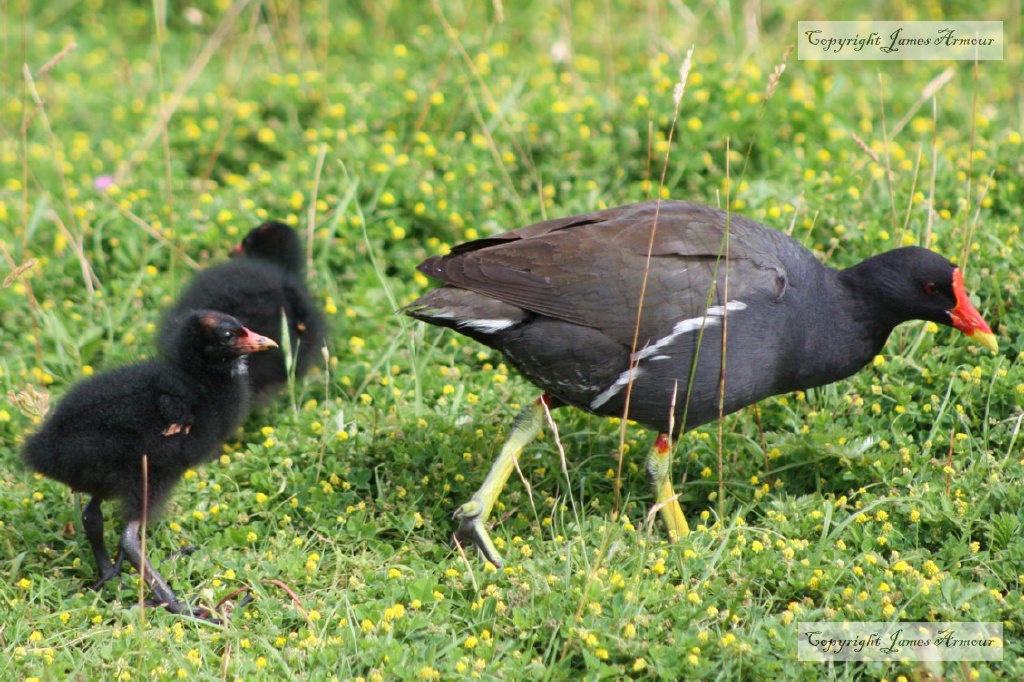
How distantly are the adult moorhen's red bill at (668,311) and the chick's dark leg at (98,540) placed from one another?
136cm

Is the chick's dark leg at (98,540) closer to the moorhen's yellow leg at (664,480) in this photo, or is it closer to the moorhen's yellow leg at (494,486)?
the moorhen's yellow leg at (494,486)

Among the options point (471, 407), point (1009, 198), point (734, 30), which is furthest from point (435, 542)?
point (734, 30)

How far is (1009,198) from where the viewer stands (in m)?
5.84

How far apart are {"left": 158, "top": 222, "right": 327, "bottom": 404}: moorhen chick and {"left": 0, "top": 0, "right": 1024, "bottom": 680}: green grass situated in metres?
0.16

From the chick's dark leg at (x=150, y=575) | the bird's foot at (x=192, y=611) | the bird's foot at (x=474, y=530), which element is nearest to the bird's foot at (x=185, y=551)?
the chick's dark leg at (x=150, y=575)

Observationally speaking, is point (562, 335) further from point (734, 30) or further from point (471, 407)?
point (734, 30)

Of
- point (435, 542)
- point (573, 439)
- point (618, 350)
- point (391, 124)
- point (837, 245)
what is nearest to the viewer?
point (618, 350)

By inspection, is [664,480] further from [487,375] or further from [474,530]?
[487,375]

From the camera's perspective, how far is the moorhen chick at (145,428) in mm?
4219

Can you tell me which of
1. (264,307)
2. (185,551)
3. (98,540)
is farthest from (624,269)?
(98,540)

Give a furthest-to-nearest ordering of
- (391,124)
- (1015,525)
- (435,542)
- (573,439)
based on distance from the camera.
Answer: (391,124) < (573,439) < (435,542) < (1015,525)

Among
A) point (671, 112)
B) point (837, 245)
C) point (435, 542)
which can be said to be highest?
point (671, 112)

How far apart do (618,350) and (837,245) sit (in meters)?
1.91

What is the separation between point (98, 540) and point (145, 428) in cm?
49
